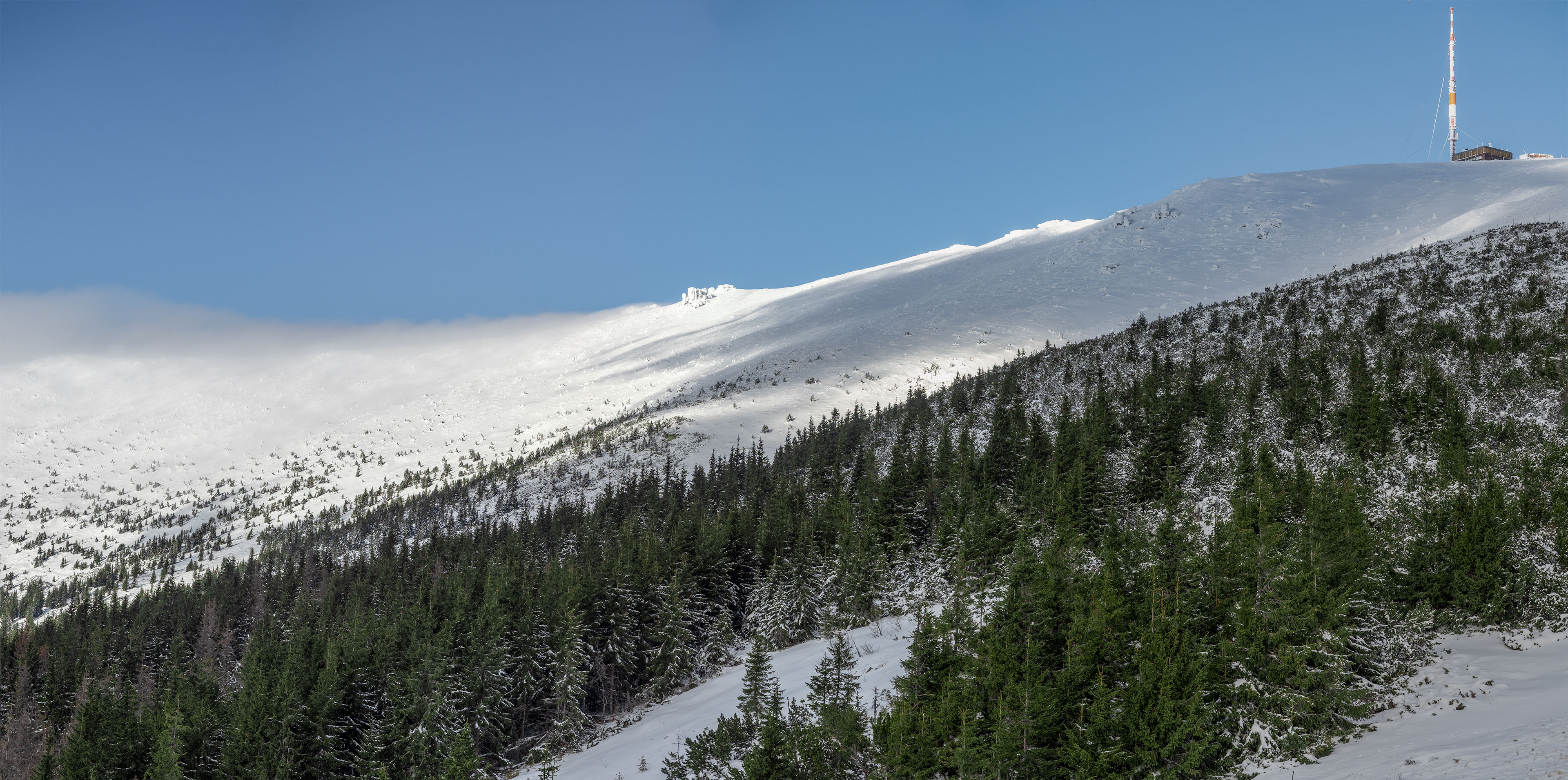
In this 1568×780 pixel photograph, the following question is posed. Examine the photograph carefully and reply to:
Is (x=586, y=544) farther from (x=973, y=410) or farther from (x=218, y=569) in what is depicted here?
(x=218, y=569)

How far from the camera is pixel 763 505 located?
9338 cm

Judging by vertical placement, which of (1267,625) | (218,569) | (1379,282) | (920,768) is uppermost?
(1379,282)

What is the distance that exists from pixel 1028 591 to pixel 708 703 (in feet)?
83.5

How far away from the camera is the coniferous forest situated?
90.0ft

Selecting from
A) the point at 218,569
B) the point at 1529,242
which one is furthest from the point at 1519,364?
the point at 218,569

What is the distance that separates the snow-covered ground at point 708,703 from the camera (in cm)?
4253

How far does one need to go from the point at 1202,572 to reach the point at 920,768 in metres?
13.4

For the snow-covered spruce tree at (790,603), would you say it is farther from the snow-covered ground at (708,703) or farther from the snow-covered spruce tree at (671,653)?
the snow-covered spruce tree at (671,653)

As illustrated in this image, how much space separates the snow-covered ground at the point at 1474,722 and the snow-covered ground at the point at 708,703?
1792 cm

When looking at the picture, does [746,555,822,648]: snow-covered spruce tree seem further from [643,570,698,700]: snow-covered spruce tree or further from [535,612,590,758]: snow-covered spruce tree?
[535,612,590,758]: snow-covered spruce tree

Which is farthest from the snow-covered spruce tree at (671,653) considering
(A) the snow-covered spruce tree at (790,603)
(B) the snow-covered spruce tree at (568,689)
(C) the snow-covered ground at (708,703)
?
(A) the snow-covered spruce tree at (790,603)

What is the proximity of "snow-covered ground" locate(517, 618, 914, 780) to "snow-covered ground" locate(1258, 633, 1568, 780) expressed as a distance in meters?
17.9

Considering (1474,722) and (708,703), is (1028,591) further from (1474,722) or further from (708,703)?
(708,703)

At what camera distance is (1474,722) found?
931 inches
